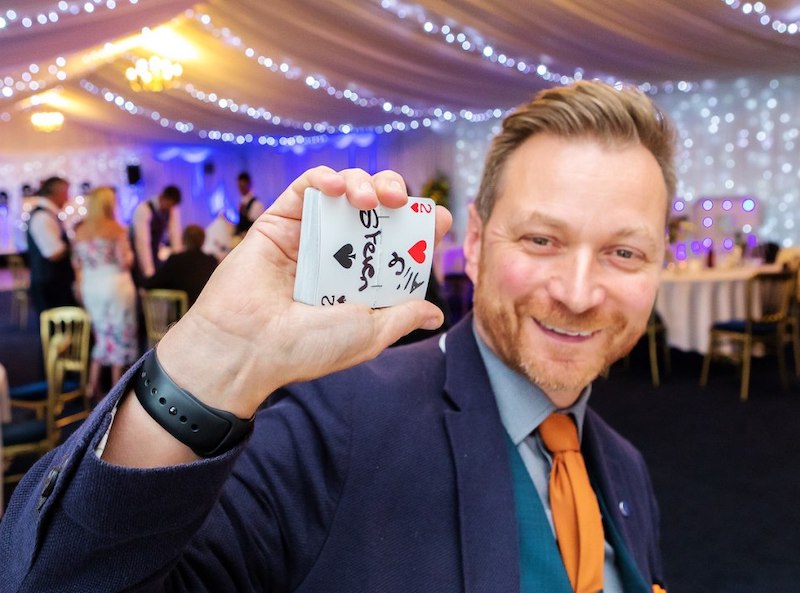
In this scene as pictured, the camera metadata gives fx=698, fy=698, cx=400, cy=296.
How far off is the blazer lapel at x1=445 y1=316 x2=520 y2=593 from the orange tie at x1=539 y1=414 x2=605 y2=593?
0.39 feet

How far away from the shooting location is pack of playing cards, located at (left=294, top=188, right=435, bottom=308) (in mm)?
704

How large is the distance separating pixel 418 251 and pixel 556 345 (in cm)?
48

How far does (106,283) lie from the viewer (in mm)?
5402

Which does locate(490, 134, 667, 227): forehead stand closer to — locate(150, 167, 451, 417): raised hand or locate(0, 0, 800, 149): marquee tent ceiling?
locate(150, 167, 451, 417): raised hand

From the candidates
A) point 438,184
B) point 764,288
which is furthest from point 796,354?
point 438,184

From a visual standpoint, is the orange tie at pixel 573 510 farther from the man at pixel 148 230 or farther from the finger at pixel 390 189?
the man at pixel 148 230

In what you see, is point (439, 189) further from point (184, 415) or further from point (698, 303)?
point (184, 415)

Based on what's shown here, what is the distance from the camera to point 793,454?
13.9 ft

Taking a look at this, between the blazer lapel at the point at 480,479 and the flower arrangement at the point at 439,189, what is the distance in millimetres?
10706

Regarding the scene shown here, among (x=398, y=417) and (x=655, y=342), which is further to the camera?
(x=655, y=342)

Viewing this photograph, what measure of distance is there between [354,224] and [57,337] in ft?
11.8

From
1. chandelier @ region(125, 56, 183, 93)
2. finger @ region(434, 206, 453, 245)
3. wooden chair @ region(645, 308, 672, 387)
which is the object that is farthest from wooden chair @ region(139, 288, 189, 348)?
finger @ region(434, 206, 453, 245)

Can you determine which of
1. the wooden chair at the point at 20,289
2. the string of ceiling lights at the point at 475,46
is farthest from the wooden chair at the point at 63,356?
the wooden chair at the point at 20,289

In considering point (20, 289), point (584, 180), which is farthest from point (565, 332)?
point (20, 289)
